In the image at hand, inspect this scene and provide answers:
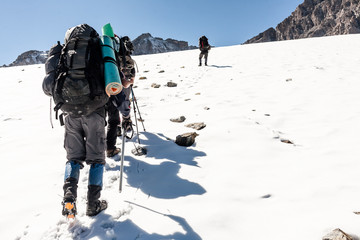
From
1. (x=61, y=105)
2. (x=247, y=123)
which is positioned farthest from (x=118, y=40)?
(x=247, y=123)

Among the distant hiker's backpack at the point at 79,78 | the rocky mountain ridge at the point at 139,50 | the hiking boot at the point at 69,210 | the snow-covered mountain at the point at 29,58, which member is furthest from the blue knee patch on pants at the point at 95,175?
the snow-covered mountain at the point at 29,58

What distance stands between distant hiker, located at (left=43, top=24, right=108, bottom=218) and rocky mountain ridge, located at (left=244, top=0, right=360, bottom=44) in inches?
6736

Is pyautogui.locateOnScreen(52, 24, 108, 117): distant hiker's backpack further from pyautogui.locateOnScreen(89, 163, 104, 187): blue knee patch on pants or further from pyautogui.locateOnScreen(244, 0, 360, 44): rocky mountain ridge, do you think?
pyautogui.locateOnScreen(244, 0, 360, 44): rocky mountain ridge

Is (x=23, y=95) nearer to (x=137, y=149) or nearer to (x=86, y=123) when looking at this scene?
(x=137, y=149)

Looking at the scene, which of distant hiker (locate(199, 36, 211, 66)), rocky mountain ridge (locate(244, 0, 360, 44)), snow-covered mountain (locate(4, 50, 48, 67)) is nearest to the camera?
distant hiker (locate(199, 36, 211, 66))

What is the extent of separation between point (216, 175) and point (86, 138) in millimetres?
2299

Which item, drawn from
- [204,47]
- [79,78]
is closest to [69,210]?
[79,78]

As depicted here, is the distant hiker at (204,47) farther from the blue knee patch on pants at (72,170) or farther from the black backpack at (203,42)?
the blue knee patch on pants at (72,170)

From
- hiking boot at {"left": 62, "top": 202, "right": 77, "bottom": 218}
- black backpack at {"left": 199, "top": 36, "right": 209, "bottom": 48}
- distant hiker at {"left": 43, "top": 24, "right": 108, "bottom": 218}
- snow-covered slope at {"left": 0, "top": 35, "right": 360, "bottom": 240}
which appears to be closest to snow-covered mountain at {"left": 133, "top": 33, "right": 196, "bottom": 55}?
black backpack at {"left": 199, "top": 36, "right": 209, "bottom": 48}

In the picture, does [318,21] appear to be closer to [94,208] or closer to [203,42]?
[203,42]

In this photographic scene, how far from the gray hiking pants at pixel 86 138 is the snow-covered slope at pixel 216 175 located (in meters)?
0.77

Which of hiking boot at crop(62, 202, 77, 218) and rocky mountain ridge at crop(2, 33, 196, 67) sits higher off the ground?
rocky mountain ridge at crop(2, 33, 196, 67)

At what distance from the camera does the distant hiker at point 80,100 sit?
251 cm

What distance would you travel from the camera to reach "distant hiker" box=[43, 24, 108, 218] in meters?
2.51
